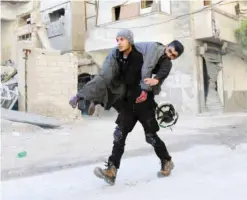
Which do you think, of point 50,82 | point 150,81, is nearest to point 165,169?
point 150,81

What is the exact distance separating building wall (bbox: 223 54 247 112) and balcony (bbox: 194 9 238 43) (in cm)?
189

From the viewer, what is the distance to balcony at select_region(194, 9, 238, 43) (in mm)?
13523

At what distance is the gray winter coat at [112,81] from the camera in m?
2.77

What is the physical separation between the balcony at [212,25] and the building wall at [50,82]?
600cm

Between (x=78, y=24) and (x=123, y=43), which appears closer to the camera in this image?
(x=123, y=43)

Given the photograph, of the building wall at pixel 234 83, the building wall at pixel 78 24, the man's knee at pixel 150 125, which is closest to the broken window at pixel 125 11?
the building wall at pixel 78 24

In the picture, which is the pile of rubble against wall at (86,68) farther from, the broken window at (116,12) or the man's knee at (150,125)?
the man's knee at (150,125)

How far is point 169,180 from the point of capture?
2.88 meters

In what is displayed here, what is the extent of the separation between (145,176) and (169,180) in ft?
1.08

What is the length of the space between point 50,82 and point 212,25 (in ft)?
23.6

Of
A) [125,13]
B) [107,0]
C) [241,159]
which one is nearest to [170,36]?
[125,13]

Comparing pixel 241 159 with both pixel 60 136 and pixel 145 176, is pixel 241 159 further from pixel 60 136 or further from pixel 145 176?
pixel 60 136

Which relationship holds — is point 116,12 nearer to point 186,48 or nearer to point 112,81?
point 186,48

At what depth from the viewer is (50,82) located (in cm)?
966
